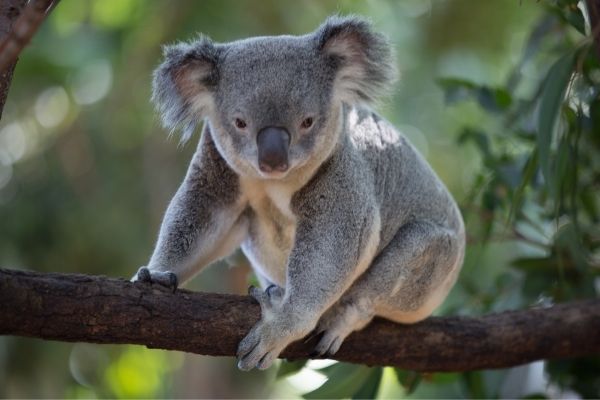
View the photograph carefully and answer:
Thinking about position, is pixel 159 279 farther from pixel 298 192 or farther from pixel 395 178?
pixel 395 178

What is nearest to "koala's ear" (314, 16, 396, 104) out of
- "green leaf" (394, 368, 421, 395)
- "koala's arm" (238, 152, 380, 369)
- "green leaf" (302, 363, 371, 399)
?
"koala's arm" (238, 152, 380, 369)

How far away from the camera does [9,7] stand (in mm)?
3021

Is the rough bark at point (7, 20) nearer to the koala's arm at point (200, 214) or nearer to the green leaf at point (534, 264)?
the koala's arm at point (200, 214)

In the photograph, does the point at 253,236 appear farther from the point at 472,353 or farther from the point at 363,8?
the point at 363,8

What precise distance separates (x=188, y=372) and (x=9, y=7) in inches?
274

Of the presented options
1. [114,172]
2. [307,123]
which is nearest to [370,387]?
[307,123]

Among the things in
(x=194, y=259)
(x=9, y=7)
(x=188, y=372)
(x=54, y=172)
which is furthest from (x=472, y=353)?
(x=54, y=172)

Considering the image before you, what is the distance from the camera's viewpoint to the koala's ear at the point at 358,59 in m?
3.93

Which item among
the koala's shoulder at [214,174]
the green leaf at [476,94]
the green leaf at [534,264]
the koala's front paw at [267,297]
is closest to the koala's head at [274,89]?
the koala's shoulder at [214,174]

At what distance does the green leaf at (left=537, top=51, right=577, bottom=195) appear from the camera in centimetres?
A: 397

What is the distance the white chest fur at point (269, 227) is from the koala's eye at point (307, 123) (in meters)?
0.32

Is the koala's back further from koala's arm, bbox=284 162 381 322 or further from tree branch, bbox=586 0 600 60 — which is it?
tree branch, bbox=586 0 600 60

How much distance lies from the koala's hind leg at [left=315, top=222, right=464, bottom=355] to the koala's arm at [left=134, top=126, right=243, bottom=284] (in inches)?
25.7

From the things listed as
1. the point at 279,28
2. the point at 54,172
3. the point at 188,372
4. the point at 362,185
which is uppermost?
the point at 279,28
